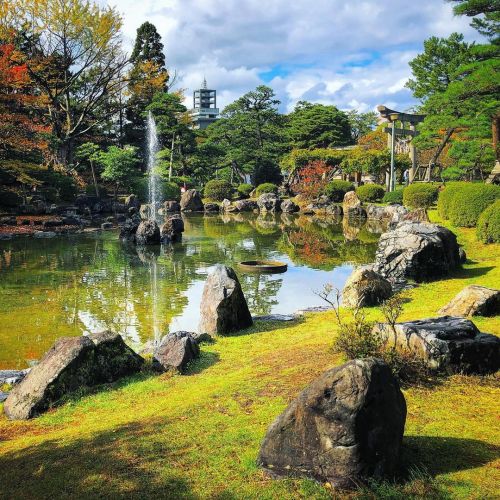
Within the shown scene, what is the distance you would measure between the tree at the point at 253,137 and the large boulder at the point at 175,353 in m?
43.7

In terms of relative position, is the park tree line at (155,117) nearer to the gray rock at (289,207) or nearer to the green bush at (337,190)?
the green bush at (337,190)

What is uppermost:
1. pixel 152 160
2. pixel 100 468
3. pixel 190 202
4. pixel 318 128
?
pixel 318 128

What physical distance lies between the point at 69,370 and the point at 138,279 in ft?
28.0

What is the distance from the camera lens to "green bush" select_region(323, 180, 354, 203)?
41219 millimetres

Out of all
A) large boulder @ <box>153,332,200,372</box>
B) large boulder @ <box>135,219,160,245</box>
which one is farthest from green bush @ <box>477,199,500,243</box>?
large boulder @ <box>135,219,160,245</box>

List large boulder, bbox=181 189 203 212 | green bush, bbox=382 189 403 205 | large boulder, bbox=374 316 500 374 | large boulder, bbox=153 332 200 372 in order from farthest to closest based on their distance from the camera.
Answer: large boulder, bbox=181 189 203 212, green bush, bbox=382 189 403 205, large boulder, bbox=153 332 200 372, large boulder, bbox=374 316 500 374

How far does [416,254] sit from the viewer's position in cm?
1222

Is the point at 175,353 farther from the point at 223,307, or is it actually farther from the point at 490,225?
the point at 490,225

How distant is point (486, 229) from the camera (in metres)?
15.6

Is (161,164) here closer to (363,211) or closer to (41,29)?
(41,29)

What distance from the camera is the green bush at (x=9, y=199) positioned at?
2833 centimetres

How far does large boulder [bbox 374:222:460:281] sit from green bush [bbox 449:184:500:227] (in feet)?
19.4

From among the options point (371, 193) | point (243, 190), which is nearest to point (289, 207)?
point (371, 193)

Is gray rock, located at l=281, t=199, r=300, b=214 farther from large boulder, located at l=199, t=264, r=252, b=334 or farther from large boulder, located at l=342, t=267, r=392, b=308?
large boulder, located at l=199, t=264, r=252, b=334
